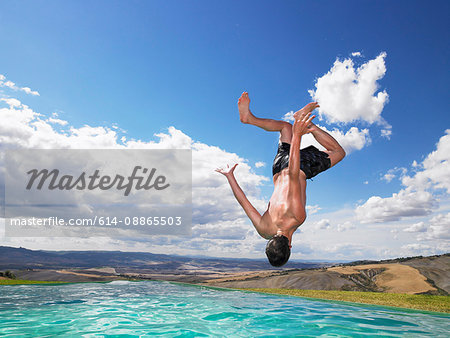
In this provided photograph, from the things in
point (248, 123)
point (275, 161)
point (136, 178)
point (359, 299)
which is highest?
point (136, 178)

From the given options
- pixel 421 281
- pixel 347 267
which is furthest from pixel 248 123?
pixel 347 267

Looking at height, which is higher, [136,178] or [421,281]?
[136,178]

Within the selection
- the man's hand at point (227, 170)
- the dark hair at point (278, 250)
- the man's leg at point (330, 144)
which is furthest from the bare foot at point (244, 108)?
the dark hair at point (278, 250)

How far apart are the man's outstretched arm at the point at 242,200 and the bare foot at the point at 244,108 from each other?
36.3 inches

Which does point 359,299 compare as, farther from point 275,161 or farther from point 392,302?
point 275,161

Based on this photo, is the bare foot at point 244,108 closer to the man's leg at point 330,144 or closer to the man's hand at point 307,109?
the man's leg at point 330,144

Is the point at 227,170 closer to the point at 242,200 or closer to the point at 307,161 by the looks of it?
the point at 242,200

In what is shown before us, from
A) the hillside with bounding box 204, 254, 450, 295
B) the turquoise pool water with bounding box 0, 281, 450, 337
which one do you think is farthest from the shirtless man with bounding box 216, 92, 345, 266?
the hillside with bounding box 204, 254, 450, 295

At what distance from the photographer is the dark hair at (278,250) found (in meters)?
4.18

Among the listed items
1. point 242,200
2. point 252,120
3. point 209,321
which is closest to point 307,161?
point 252,120

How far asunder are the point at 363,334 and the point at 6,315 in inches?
318

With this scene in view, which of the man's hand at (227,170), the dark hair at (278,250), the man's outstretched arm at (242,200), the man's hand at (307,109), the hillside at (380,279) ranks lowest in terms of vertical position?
the hillside at (380,279)

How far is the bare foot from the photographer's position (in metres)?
5.18

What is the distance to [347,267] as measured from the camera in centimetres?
1802
